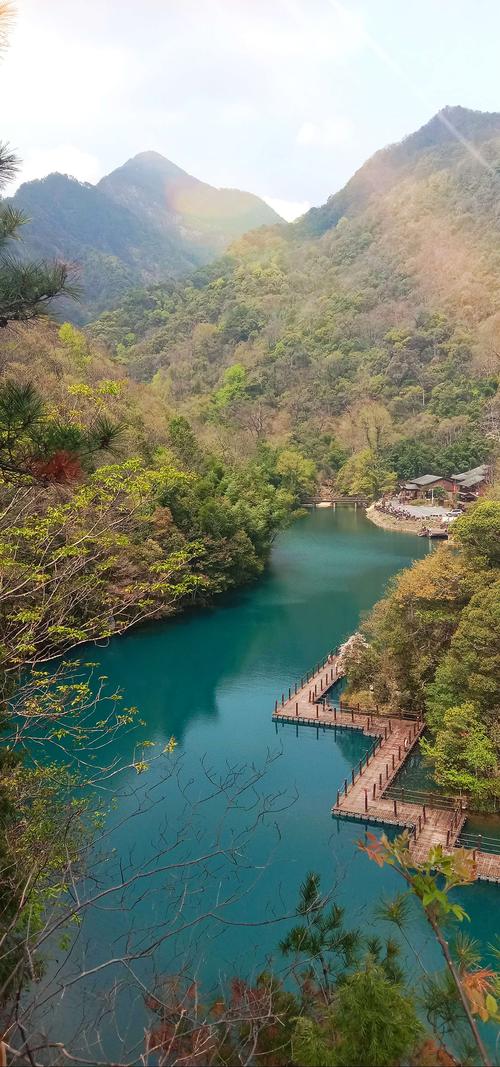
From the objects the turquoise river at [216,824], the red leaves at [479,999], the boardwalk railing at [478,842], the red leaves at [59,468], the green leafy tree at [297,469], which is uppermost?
the red leaves at [59,468]

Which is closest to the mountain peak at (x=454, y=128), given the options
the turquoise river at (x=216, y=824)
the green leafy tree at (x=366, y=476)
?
the green leafy tree at (x=366, y=476)

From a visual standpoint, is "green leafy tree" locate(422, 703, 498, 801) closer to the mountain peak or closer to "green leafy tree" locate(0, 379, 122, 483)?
"green leafy tree" locate(0, 379, 122, 483)

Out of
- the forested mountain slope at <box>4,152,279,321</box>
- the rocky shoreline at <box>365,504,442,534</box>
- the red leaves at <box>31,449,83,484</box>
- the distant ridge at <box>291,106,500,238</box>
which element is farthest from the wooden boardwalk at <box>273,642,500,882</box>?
the distant ridge at <box>291,106,500,238</box>

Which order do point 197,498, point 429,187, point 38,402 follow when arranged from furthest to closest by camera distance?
point 429,187, point 197,498, point 38,402

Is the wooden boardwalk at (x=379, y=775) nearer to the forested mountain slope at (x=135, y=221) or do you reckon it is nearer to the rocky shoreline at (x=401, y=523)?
the rocky shoreline at (x=401, y=523)

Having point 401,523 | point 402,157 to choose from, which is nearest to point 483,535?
point 401,523

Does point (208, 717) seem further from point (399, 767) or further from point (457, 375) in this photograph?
point (457, 375)

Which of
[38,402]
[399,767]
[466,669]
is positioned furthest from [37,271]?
[399,767]
